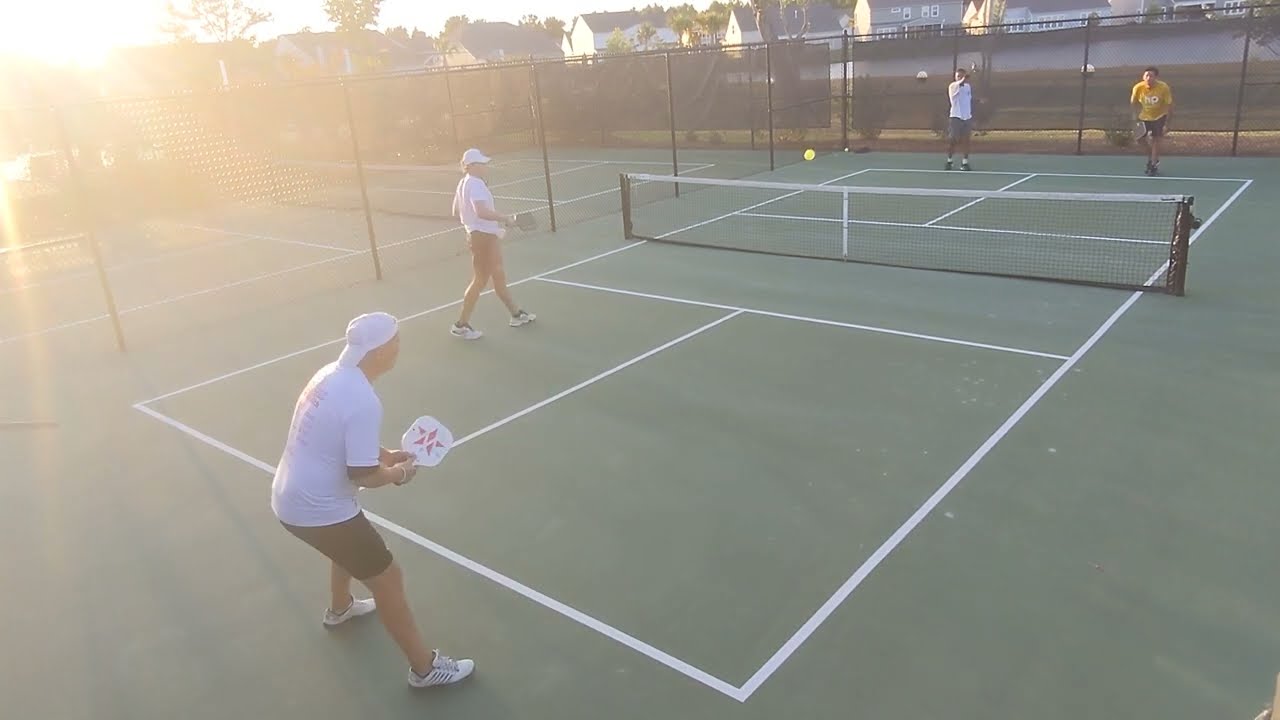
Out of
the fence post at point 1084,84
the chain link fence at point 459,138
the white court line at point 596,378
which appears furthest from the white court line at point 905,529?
the fence post at point 1084,84

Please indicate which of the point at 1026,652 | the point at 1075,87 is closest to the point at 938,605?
the point at 1026,652

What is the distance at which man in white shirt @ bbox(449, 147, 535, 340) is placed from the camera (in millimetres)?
9250

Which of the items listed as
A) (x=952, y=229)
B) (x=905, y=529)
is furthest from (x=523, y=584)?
(x=952, y=229)

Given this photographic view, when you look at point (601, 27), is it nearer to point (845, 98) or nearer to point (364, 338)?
point (845, 98)

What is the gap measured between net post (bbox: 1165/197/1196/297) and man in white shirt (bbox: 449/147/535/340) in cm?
698

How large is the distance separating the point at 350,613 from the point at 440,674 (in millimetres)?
882

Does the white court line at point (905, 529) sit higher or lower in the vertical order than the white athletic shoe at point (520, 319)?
lower

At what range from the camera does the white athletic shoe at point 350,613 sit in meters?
4.80

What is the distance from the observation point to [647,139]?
29.0 m

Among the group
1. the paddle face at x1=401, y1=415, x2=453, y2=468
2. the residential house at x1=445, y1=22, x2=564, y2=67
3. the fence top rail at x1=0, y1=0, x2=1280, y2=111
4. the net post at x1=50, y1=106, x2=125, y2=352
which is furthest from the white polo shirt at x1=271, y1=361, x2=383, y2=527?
the residential house at x1=445, y1=22, x2=564, y2=67

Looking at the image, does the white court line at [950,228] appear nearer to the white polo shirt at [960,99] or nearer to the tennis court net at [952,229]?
the tennis court net at [952,229]

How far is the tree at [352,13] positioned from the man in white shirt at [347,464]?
1849 inches

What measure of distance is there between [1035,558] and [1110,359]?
3.52 metres

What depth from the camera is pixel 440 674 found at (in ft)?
13.9
